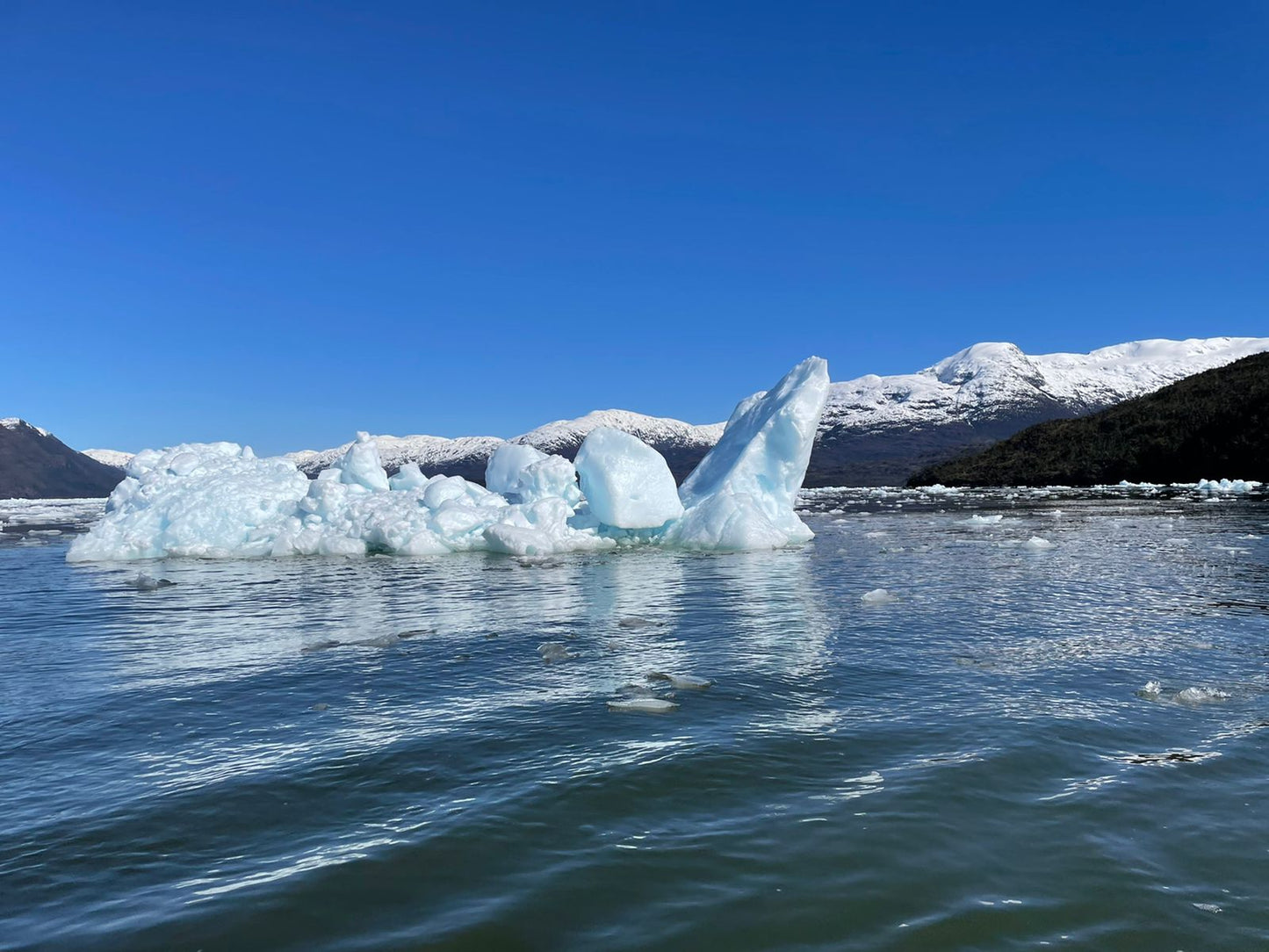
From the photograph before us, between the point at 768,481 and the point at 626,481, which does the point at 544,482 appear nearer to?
the point at 626,481

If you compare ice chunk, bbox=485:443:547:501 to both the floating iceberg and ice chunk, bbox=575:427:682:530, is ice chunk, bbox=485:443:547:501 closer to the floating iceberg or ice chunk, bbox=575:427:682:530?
the floating iceberg

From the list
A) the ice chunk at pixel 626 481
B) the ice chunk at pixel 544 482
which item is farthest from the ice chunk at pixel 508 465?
the ice chunk at pixel 626 481

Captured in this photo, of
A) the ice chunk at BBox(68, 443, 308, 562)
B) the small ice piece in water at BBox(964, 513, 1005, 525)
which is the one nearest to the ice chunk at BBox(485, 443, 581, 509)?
the ice chunk at BBox(68, 443, 308, 562)

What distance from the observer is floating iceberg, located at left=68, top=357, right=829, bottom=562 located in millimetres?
21812

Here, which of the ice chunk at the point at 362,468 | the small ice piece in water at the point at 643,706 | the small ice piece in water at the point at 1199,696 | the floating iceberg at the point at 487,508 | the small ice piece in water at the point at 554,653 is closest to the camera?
the small ice piece in water at the point at 1199,696

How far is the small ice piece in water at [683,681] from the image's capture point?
741 centimetres

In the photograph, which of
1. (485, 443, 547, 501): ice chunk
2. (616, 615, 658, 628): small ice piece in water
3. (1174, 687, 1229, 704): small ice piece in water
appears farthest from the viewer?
(485, 443, 547, 501): ice chunk

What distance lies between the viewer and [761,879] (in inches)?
151

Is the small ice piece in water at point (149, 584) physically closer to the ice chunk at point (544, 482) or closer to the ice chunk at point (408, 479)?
the ice chunk at point (544, 482)

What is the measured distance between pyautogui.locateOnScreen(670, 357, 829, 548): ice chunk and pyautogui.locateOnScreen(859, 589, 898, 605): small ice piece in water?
29.2 ft

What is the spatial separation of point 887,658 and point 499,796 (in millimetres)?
4843

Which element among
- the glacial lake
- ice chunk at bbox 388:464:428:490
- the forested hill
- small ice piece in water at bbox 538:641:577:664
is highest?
the forested hill

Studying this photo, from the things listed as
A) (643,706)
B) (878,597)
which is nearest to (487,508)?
(878,597)

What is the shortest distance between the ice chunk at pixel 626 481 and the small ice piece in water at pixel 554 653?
12174 mm
